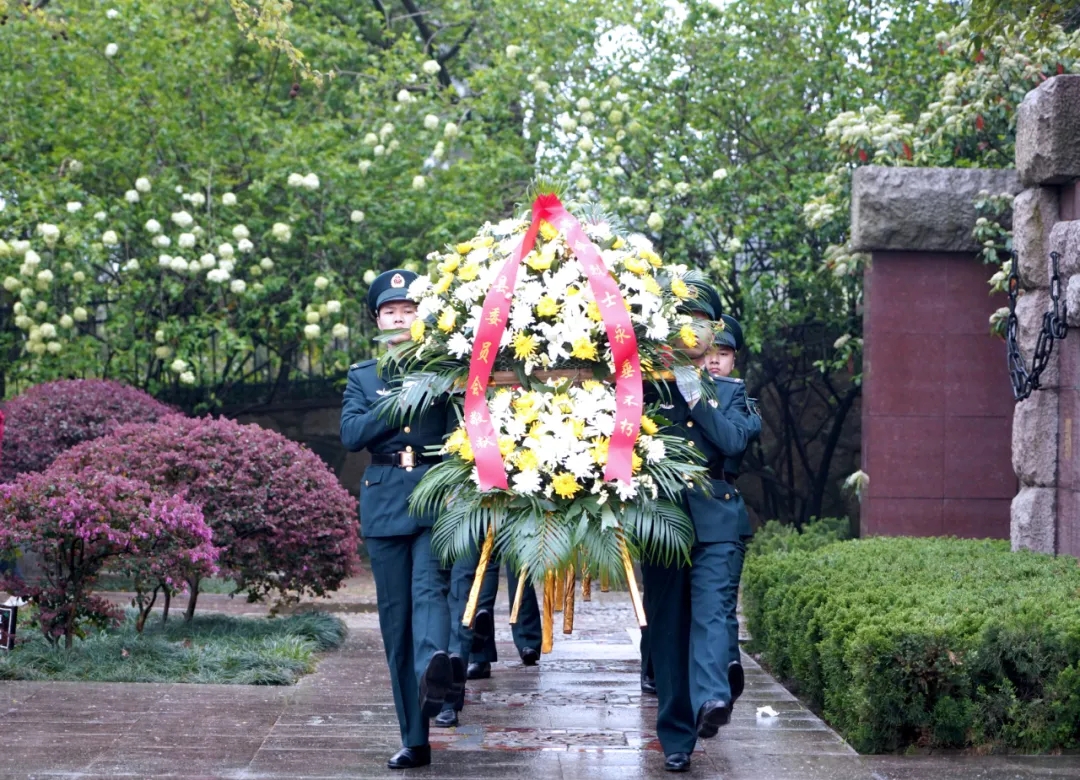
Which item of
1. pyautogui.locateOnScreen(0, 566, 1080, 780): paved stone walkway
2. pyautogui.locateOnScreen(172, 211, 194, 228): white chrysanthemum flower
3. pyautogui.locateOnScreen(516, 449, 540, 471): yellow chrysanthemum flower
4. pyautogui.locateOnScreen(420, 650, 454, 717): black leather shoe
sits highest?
pyautogui.locateOnScreen(172, 211, 194, 228): white chrysanthemum flower

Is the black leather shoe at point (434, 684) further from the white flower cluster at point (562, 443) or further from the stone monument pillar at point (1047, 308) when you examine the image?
the stone monument pillar at point (1047, 308)

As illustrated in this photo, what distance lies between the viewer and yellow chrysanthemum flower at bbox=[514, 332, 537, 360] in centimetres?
543

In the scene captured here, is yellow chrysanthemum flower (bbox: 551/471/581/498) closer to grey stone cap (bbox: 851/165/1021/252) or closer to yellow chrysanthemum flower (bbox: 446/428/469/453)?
yellow chrysanthemum flower (bbox: 446/428/469/453)

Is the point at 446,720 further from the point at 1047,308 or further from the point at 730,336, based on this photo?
the point at 1047,308

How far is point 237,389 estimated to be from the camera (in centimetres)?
1481

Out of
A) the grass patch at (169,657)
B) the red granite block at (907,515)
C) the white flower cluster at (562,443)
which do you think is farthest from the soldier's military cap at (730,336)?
the red granite block at (907,515)

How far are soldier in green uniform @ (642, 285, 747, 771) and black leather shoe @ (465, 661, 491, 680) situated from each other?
2110mm

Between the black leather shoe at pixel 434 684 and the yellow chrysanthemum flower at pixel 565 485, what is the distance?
0.76 meters

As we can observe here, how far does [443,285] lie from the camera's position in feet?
18.6

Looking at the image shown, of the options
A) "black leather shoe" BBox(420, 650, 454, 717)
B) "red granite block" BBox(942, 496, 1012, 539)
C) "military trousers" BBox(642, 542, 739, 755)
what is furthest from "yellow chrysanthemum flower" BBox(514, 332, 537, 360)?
"red granite block" BBox(942, 496, 1012, 539)

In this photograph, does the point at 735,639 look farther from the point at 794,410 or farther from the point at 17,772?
the point at 794,410

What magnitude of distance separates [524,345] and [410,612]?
1154 mm

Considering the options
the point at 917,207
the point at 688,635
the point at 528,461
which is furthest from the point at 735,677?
the point at 917,207

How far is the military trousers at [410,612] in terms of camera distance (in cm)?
548
